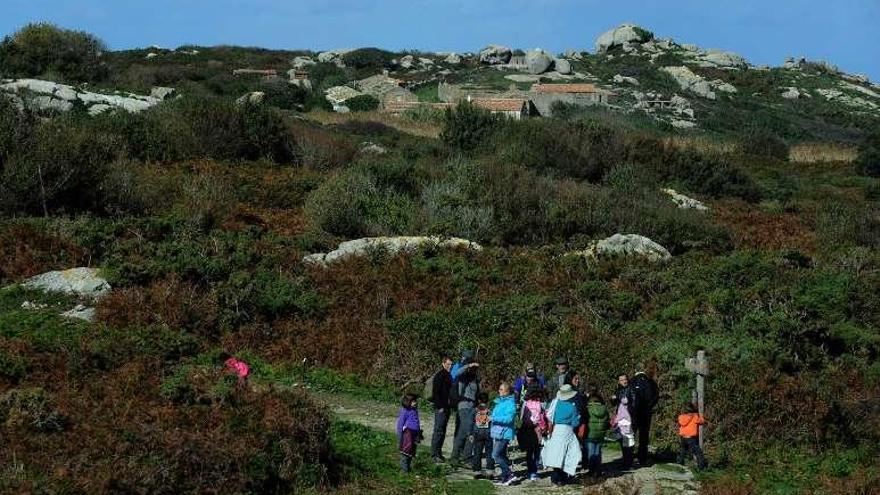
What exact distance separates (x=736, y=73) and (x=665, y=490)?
111100 mm

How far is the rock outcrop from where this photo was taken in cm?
4012

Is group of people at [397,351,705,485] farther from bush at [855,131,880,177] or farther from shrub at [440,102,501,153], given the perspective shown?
bush at [855,131,880,177]

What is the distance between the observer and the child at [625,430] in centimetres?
1319

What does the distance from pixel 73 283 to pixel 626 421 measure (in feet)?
39.8

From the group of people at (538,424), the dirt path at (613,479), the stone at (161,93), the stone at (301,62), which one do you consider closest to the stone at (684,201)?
the dirt path at (613,479)

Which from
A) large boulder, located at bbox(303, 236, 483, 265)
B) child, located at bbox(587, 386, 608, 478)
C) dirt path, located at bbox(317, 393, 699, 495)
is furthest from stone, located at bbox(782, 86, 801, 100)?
child, located at bbox(587, 386, 608, 478)

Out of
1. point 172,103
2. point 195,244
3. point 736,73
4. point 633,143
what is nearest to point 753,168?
point 633,143

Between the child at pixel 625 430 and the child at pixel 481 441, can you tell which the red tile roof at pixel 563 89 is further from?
the child at pixel 481 441

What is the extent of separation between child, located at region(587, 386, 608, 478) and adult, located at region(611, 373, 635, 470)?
1.90 feet

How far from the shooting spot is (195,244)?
23.0 m

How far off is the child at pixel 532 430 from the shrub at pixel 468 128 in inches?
1289

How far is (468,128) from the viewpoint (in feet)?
152

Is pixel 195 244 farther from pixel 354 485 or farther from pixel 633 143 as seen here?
pixel 633 143

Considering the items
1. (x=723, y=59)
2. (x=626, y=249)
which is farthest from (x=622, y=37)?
(x=626, y=249)
